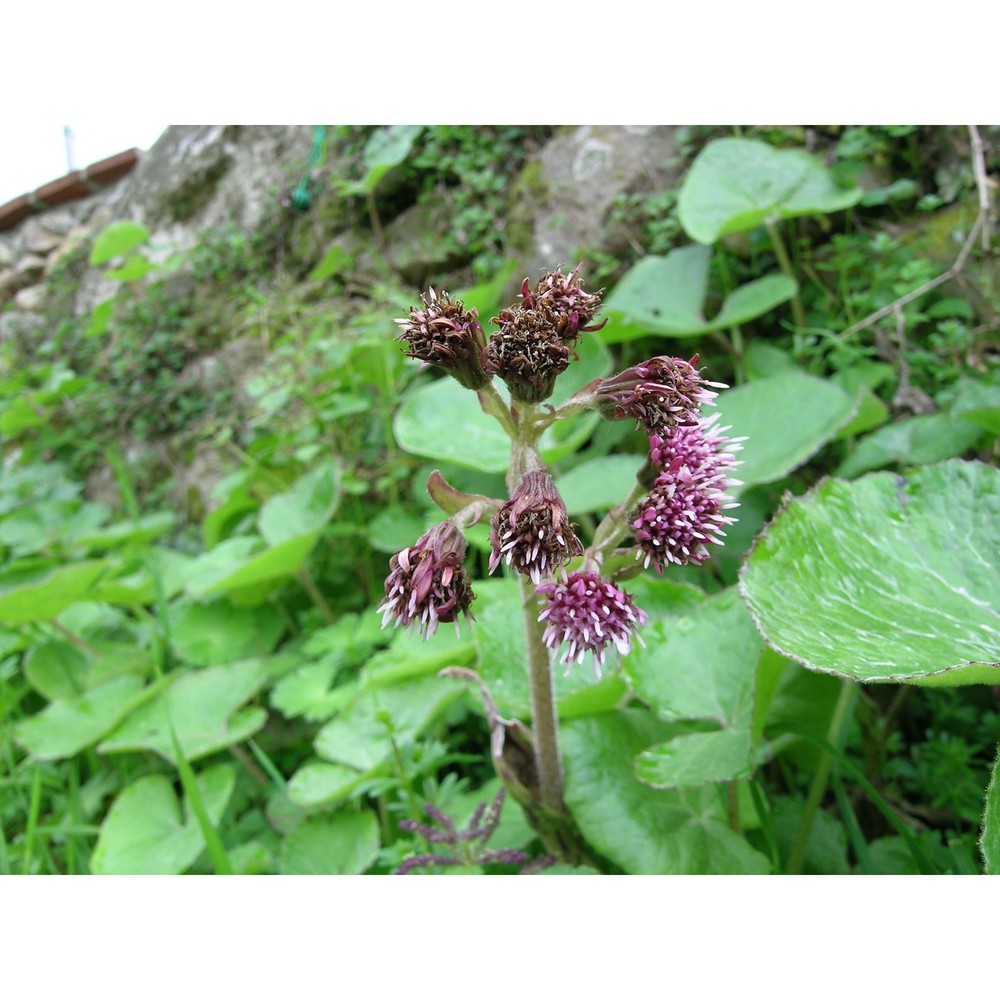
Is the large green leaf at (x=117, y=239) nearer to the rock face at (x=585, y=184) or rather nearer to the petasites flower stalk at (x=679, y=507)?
the rock face at (x=585, y=184)

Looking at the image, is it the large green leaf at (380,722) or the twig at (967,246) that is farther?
the twig at (967,246)

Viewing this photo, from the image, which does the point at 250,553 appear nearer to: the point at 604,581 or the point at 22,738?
the point at 22,738

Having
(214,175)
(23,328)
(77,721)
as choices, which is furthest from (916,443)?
(23,328)

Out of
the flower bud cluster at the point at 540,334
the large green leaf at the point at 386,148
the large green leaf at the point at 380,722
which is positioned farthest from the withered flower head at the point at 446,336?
the large green leaf at the point at 386,148

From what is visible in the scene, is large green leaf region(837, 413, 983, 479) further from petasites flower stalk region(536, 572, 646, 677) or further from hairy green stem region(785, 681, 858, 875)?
petasites flower stalk region(536, 572, 646, 677)

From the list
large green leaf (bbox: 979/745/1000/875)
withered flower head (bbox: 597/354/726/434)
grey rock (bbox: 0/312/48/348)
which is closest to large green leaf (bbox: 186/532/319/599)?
withered flower head (bbox: 597/354/726/434)

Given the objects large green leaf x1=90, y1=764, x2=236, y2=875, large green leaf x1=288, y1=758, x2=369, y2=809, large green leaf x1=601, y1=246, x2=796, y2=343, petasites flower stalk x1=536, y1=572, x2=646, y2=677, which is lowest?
large green leaf x1=90, y1=764, x2=236, y2=875

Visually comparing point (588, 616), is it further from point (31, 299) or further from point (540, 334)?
point (31, 299)
